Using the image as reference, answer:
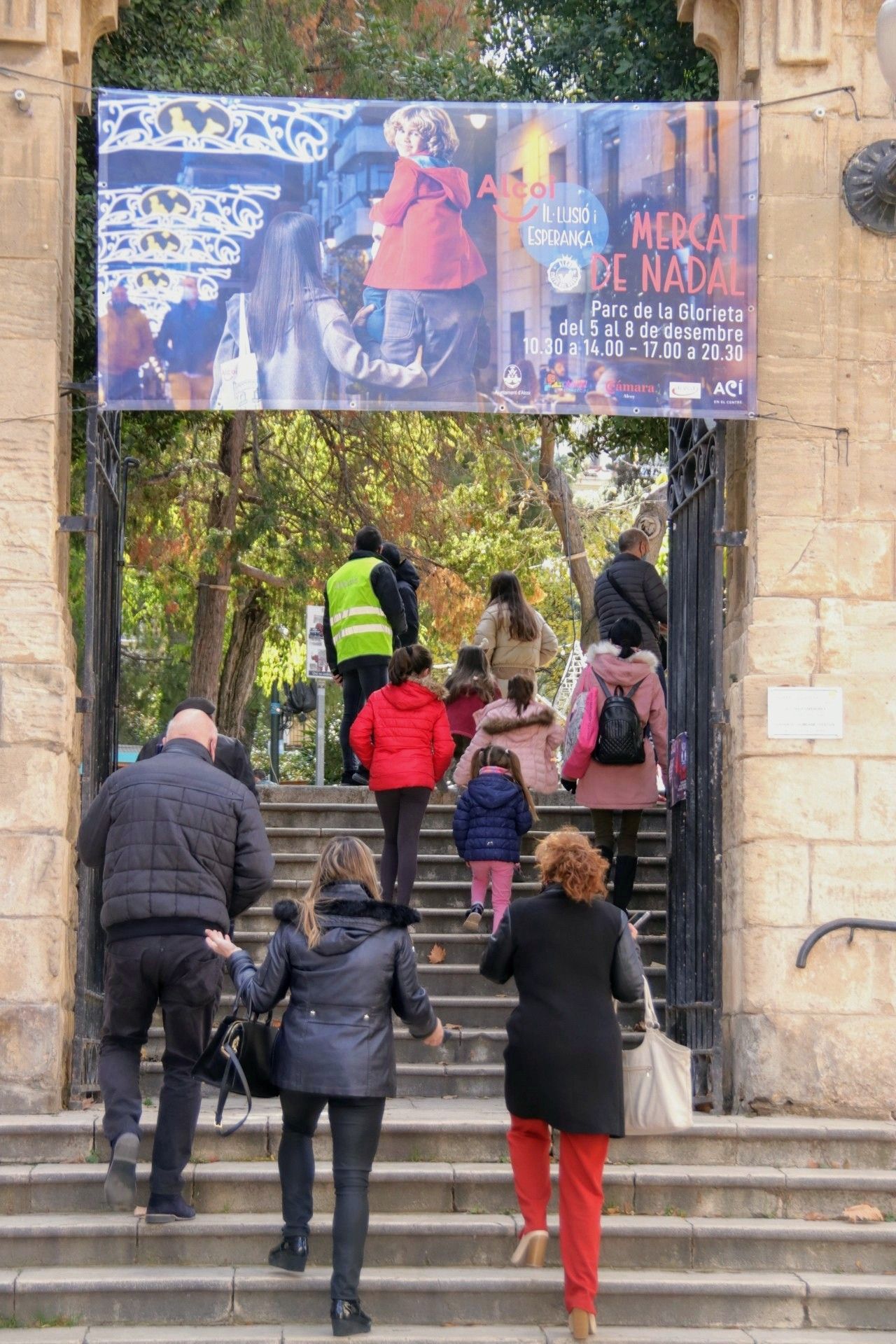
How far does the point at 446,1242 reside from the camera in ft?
21.6

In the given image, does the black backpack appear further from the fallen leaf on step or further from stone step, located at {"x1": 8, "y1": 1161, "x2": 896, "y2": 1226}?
the fallen leaf on step

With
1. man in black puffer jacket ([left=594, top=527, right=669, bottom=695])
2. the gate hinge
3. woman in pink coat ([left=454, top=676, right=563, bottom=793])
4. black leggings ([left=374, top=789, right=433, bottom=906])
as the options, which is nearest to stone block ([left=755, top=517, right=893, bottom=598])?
the gate hinge

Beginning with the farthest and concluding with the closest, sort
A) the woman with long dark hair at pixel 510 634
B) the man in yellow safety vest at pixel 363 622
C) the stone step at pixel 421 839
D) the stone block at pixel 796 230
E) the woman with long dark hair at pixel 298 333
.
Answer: the woman with long dark hair at pixel 510 634 < the man in yellow safety vest at pixel 363 622 < the stone step at pixel 421 839 < the stone block at pixel 796 230 < the woman with long dark hair at pixel 298 333

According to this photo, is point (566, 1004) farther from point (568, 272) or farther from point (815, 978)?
point (568, 272)

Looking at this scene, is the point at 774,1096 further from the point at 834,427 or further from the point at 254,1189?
the point at 834,427

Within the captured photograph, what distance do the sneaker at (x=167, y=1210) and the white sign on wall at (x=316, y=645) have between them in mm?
7642

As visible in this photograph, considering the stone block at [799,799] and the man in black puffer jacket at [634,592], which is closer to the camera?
the stone block at [799,799]

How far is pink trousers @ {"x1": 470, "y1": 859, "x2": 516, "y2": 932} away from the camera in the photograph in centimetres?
Answer: 932

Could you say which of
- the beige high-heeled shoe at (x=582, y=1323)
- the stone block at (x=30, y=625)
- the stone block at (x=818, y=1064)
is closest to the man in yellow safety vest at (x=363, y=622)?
the stone block at (x=30, y=625)

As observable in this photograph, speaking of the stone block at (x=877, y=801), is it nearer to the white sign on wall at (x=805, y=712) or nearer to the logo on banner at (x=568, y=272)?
the white sign on wall at (x=805, y=712)

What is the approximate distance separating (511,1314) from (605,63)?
24.2 feet

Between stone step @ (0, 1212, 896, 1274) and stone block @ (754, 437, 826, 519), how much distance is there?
3.16 meters

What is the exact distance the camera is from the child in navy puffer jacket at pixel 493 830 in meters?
9.34

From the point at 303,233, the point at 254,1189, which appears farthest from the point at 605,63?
the point at 254,1189
